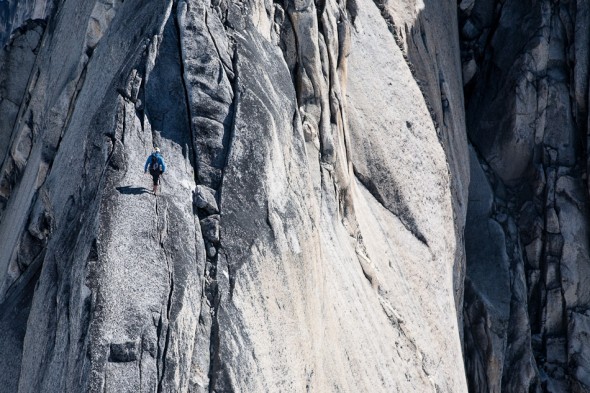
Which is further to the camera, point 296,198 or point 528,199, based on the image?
point 528,199

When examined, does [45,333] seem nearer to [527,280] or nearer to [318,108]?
[318,108]

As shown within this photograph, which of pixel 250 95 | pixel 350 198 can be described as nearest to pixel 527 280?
pixel 350 198

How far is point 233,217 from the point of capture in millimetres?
18359

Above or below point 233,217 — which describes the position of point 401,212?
above

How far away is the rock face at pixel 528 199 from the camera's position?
31484mm

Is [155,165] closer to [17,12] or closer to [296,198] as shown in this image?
[296,198]

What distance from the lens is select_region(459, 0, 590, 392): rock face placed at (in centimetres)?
3148

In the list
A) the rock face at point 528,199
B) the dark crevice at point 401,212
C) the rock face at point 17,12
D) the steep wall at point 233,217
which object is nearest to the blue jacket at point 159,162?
the steep wall at point 233,217

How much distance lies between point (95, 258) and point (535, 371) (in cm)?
2024

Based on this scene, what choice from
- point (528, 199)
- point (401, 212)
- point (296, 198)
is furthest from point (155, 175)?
point (528, 199)

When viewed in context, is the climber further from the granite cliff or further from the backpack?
the granite cliff

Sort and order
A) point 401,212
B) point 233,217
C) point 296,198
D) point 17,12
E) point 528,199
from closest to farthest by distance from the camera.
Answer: point 233,217 < point 296,198 < point 401,212 < point 528,199 < point 17,12

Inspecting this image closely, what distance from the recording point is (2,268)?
2525cm

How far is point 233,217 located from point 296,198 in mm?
2055
